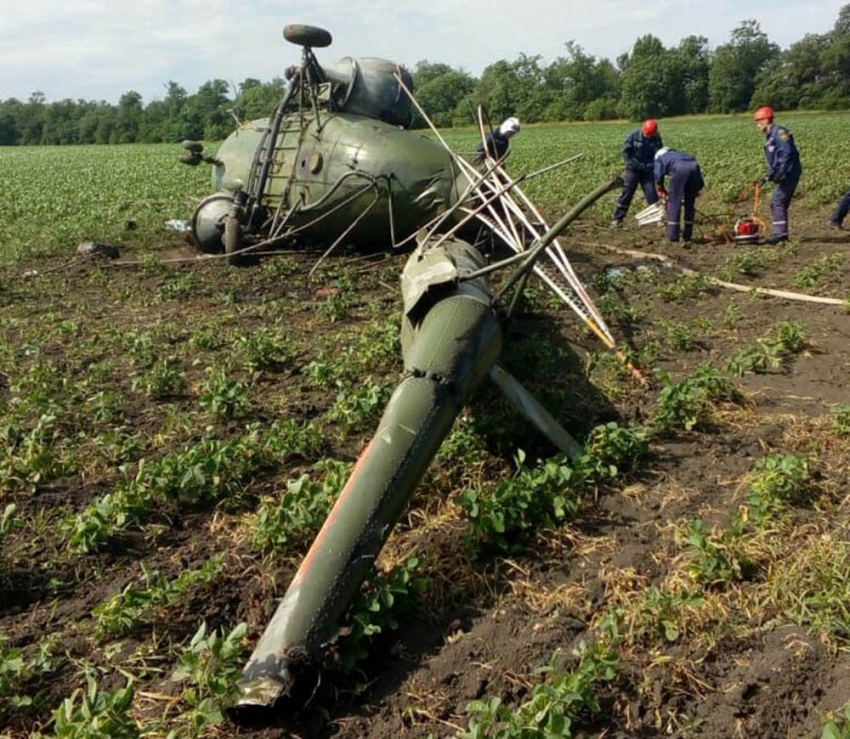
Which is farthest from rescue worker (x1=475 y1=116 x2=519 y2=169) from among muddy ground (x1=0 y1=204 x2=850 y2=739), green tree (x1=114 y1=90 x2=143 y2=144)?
green tree (x1=114 y1=90 x2=143 y2=144)

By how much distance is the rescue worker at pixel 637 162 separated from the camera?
1206cm

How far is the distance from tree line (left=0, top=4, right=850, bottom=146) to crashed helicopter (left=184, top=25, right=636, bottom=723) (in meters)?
42.2

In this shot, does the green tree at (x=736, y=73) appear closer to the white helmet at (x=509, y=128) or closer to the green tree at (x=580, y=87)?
the green tree at (x=580, y=87)

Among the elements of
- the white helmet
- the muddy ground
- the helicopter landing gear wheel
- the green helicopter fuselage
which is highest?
the white helmet

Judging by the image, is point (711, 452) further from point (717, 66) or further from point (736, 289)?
point (717, 66)

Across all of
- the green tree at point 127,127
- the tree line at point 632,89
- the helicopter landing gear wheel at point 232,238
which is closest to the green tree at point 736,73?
the tree line at point 632,89

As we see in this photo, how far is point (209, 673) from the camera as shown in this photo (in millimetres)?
2699

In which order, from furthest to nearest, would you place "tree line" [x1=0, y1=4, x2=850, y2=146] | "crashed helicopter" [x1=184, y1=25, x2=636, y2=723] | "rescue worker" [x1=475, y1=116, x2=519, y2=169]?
"tree line" [x1=0, y1=4, x2=850, y2=146]
"rescue worker" [x1=475, y1=116, x2=519, y2=169]
"crashed helicopter" [x1=184, y1=25, x2=636, y2=723]

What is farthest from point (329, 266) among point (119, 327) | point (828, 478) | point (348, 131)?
point (828, 478)

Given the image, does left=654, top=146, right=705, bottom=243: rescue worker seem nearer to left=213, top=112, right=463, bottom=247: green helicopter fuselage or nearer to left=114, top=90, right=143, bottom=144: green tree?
left=213, top=112, right=463, bottom=247: green helicopter fuselage

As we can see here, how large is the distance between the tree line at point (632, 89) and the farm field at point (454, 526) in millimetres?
46636

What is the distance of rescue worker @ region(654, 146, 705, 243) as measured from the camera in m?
10.4

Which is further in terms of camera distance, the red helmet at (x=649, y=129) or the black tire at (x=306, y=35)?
the red helmet at (x=649, y=129)

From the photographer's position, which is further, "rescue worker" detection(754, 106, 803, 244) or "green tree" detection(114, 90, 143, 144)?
"green tree" detection(114, 90, 143, 144)
